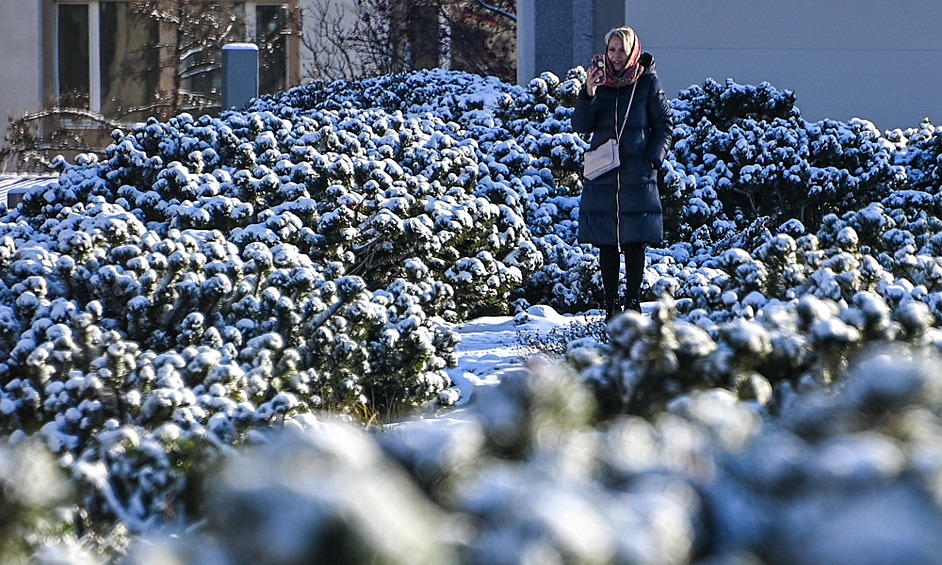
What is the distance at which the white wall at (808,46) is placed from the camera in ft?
36.4

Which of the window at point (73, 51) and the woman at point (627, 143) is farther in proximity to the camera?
the window at point (73, 51)

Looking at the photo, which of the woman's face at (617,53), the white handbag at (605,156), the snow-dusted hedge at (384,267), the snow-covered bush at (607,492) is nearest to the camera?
the snow-covered bush at (607,492)

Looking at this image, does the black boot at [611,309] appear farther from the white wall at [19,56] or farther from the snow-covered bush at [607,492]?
the white wall at [19,56]

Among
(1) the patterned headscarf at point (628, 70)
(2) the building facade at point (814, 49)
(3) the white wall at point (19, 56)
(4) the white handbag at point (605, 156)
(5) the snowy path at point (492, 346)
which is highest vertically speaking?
(3) the white wall at point (19, 56)

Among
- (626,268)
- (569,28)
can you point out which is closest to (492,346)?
(626,268)

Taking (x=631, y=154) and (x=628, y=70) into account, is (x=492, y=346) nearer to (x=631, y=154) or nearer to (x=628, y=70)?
(x=631, y=154)

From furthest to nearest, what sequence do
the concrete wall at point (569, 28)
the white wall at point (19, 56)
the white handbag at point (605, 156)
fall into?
the white wall at point (19, 56) < the concrete wall at point (569, 28) < the white handbag at point (605, 156)

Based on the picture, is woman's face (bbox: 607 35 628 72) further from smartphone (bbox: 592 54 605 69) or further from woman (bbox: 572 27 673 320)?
smartphone (bbox: 592 54 605 69)

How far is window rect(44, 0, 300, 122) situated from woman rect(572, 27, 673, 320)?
14.3 meters

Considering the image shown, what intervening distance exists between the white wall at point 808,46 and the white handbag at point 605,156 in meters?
5.81

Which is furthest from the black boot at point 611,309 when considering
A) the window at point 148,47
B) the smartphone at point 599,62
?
the window at point 148,47

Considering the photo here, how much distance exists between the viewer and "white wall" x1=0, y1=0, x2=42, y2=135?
18.2 m

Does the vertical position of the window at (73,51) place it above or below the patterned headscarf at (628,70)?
above

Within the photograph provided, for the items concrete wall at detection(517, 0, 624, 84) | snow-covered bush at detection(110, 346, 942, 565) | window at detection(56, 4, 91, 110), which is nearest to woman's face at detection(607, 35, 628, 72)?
snow-covered bush at detection(110, 346, 942, 565)
